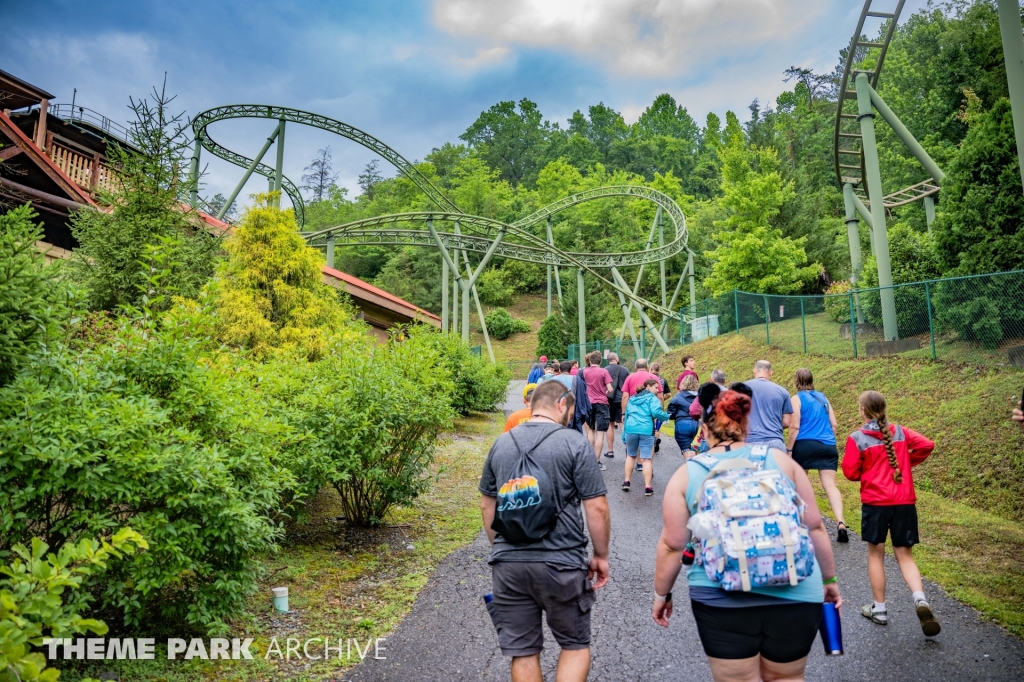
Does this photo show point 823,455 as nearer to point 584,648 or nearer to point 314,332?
point 584,648

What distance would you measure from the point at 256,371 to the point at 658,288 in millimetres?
Result: 47468

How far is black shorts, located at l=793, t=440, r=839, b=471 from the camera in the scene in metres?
6.46

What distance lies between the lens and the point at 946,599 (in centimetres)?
531

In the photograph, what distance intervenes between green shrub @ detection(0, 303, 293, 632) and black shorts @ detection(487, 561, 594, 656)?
1.83 metres

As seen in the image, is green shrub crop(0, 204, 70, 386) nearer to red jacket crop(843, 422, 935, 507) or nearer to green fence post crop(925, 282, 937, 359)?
red jacket crop(843, 422, 935, 507)

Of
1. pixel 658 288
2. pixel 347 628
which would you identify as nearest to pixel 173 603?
pixel 347 628

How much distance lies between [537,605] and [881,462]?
10.1 ft

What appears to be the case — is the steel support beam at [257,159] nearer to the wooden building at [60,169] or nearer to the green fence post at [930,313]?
the wooden building at [60,169]

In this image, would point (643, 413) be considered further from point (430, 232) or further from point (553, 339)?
point (553, 339)

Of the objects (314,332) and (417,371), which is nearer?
(417,371)

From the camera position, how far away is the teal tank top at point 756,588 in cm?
256

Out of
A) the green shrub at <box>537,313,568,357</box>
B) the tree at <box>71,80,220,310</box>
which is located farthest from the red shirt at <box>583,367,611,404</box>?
the green shrub at <box>537,313,568,357</box>

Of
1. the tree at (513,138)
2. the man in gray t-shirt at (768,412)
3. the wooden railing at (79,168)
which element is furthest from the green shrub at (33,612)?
the tree at (513,138)

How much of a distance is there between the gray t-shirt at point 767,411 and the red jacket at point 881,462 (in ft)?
3.28
